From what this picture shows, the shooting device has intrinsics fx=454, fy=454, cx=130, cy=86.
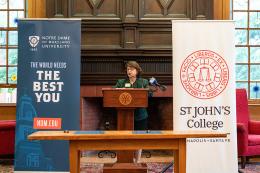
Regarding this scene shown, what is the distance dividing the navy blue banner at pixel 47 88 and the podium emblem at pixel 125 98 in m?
0.58

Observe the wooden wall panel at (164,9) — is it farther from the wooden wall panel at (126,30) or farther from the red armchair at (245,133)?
the red armchair at (245,133)

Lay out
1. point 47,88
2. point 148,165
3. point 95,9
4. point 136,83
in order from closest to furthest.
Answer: point 47,88, point 136,83, point 148,165, point 95,9

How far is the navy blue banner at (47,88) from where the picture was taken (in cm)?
484

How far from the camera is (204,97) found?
476 cm

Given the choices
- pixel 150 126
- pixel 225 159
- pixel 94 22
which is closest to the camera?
pixel 225 159

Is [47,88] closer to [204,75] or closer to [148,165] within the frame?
[204,75]

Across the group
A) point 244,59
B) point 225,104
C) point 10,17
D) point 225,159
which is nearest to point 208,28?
point 225,104

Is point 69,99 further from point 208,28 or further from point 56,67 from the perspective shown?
point 208,28

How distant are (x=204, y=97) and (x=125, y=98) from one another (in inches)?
33.2

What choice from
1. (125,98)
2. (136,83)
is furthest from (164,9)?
(125,98)

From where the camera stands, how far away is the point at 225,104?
4.78m

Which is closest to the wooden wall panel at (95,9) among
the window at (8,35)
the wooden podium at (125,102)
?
the window at (8,35)

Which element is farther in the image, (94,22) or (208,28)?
(94,22)

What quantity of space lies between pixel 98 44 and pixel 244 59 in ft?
7.98
